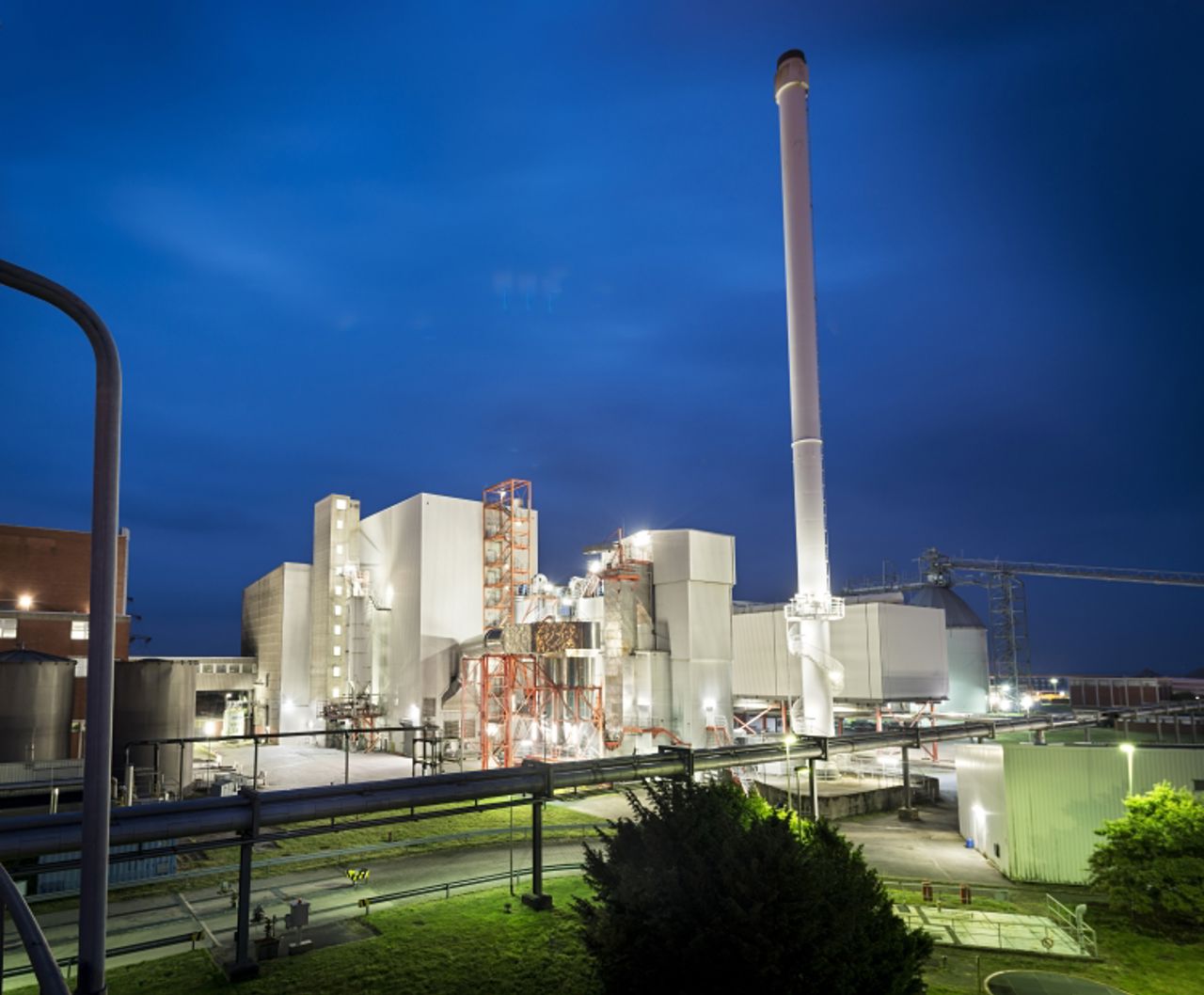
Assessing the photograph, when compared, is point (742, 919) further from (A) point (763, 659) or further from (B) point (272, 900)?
(A) point (763, 659)

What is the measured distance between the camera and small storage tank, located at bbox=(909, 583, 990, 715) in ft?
233

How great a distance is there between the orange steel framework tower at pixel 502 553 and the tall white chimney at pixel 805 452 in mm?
20504

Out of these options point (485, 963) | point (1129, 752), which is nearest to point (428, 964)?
point (485, 963)

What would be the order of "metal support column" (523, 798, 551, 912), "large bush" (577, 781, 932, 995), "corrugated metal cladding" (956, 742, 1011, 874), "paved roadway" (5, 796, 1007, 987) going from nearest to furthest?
"large bush" (577, 781, 932, 995), "paved roadway" (5, 796, 1007, 987), "metal support column" (523, 798, 551, 912), "corrugated metal cladding" (956, 742, 1011, 874)

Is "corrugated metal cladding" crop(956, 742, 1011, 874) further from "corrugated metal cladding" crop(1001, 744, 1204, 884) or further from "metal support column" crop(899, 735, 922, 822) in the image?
"metal support column" crop(899, 735, 922, 822)

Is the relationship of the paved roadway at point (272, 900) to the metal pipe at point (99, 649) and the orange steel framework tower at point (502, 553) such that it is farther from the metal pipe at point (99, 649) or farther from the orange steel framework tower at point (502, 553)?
the orange steel framework tower at point (502, 553)

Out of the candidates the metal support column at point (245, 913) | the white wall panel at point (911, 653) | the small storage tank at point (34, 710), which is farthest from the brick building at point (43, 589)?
the white wall panel at point (911, 653)

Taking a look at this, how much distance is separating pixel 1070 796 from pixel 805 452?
2214 cm

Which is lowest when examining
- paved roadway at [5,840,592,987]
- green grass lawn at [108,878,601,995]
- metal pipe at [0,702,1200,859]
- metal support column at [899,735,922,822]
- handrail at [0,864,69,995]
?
metal support column at [899,735,922,822]

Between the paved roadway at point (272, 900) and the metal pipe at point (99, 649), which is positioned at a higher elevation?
the metal pipe at point (99, 649)

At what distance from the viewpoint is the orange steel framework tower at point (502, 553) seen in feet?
186

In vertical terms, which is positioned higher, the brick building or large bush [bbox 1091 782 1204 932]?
the brick building

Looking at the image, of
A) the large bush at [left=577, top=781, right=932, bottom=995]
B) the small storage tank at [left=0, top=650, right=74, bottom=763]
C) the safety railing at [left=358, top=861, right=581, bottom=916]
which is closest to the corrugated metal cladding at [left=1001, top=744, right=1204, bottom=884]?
the safety railing at [left=358, top=861, right=581, bottom=916]

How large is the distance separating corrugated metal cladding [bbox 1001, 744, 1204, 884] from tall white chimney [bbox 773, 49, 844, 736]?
1506 centimetres
